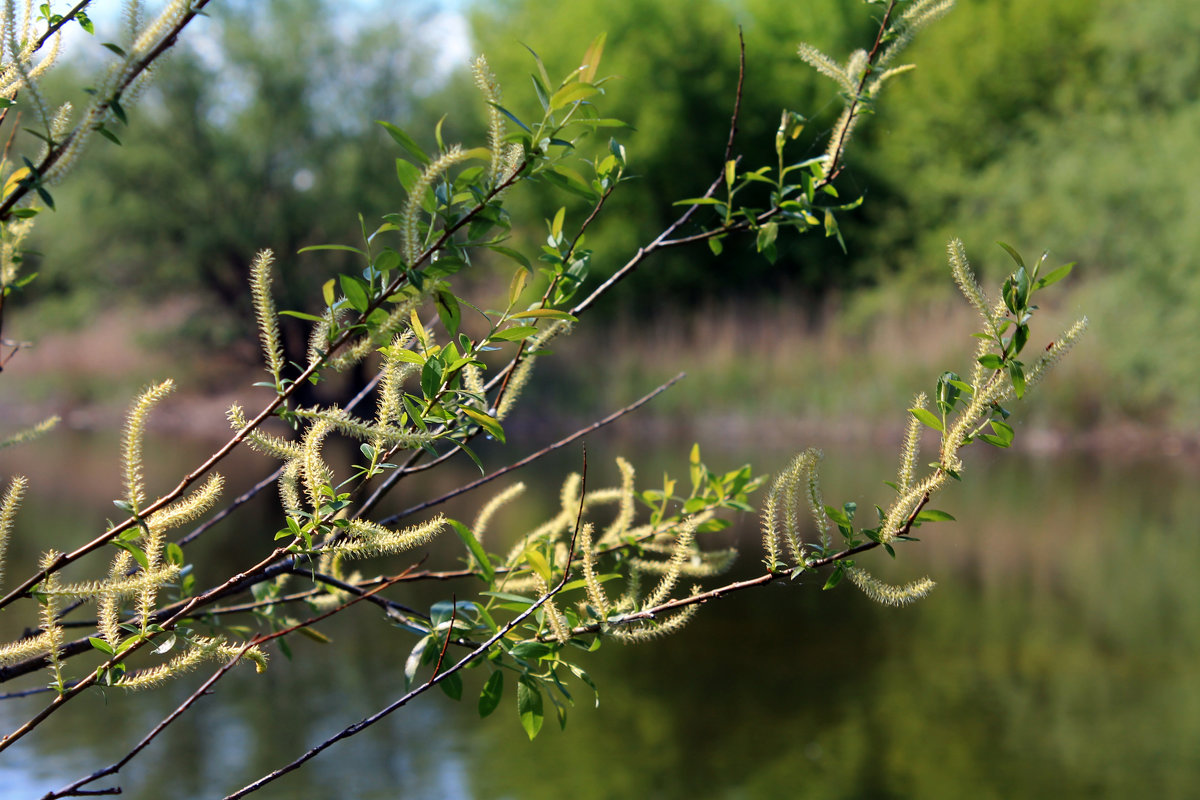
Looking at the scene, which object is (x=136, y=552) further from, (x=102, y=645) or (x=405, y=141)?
(x=405, y=141)

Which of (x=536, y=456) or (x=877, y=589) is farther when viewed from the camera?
(x=536, y=456)

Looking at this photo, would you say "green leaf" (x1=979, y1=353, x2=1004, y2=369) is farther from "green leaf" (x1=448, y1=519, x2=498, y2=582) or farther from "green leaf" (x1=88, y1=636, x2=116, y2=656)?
"green leaf" (x1=88, y1=636, x2=116, y2=656)

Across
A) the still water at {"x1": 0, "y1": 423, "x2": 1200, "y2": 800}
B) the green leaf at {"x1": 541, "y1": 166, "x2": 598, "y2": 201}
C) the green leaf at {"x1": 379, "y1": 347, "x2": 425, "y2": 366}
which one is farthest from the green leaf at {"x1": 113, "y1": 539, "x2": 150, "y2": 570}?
the still water at {"x1": 0, "y1": 423, "x2": 1200, "y2": 800}

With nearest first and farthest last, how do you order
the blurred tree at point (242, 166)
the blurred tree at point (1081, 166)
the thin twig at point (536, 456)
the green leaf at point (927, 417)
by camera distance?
1. the green leaf at point (927, 417)
2. the thin twig at point (536, 456)
3. the blurred tree at point (1081, 166)
4. the blurred tree at point (242, 166)

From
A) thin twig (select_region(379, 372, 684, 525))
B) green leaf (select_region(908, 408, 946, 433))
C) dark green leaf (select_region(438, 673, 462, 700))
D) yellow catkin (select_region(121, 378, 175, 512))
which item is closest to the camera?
yellow catkin (select_region(121, 378, 175, 512))

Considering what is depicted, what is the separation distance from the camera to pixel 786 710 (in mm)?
3561

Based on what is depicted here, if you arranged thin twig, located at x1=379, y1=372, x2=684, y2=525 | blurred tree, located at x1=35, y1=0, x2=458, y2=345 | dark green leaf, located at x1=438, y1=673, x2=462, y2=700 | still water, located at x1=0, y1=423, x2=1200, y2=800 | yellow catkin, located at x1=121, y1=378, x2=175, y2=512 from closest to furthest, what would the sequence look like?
1. yellow catkin, located at x1=121, y1=378, x2=175, y2=512
2. dark green leaf, located at x1=438, y1=673, x2=462, y2=700
3. thin twig, located at x1=379, y1=372, x2=684, y2=525
4. still water, located at x1=0, y1=423, x2=1200, y2=800
5. blurred tree, located at x1=35, y1=0, x2=458, y2=345

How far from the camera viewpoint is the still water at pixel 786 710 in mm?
3023

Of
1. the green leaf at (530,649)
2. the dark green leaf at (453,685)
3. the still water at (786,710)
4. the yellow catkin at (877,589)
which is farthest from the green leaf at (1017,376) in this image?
the still water at (786,710)

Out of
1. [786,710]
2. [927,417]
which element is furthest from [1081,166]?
[927,417]

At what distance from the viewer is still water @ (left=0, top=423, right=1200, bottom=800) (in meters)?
3.02

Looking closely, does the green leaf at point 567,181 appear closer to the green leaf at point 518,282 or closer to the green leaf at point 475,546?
the green leaf at point 518,282

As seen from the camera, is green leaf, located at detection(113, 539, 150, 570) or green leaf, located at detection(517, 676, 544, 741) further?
green leaf, located at detection(517, 676, 544, 741)

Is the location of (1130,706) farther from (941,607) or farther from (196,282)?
(196,282)
